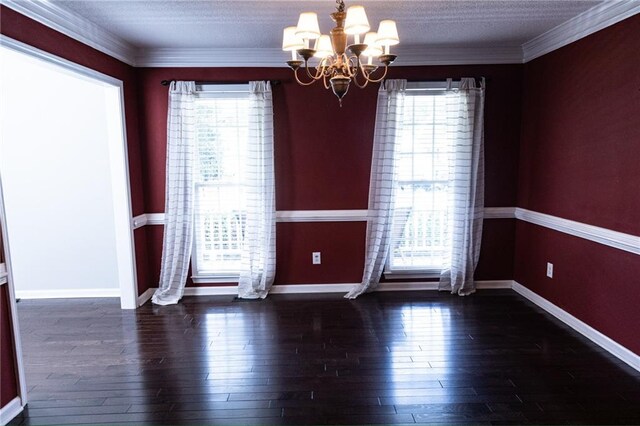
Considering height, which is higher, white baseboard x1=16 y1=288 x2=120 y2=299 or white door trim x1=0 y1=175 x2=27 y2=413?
white door trim x1=0 y1=175 x2=27 y2=413

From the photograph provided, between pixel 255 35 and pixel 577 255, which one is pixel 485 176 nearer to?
pixel 577 255

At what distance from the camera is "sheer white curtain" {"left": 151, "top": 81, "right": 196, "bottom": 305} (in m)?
3.86

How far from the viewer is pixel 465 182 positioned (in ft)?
13.0

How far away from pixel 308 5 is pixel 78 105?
263 centimetres

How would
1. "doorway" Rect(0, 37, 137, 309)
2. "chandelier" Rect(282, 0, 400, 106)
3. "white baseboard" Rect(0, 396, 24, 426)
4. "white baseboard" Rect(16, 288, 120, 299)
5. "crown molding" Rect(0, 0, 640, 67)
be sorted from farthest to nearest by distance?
"white baseboard" Rect(16, 288, 120, 299)
"doorway" Rect(0, 37, 137, 309)
"crown molding" Rect(0, 0, 640, 67)
"white baseboard" Rect(0, 396, 24, 426)
"chandelier" Rect(282, 0, 400, 106)

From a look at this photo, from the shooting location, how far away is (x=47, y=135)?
3967mm

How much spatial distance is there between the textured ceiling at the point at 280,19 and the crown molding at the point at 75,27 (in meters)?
0.06

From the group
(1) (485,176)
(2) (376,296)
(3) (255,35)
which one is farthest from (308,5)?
(2) (376,296)

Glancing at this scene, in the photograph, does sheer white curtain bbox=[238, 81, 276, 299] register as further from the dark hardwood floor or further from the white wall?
the white wall

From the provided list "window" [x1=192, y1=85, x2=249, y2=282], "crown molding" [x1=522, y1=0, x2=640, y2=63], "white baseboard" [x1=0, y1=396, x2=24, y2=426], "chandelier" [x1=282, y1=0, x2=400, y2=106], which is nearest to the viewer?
"chandelier" [x1=282, y1=0, x2=400, y2=106]

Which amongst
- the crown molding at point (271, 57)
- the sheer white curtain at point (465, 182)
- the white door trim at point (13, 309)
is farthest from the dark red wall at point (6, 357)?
the sheer white curtain at point (465, 182)

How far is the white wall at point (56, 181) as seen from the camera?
3.90m

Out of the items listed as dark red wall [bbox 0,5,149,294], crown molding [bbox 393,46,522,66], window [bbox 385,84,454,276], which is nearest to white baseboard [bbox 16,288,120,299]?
dark red wall [bbox 0,5,149,294]

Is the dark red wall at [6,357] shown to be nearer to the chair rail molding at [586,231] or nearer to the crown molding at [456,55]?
the crown molding at [456,55]
